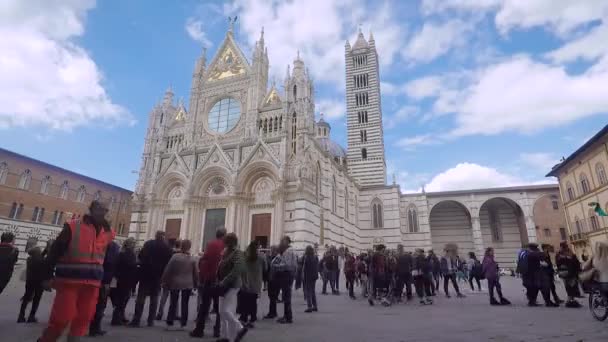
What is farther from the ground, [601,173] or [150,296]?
[601,173]

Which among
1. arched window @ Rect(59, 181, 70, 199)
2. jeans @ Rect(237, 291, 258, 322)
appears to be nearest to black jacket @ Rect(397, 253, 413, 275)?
jeans @ Rect(237, 291, 258, 322)

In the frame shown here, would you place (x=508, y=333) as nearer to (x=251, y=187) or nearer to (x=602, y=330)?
(x=602, y=330)

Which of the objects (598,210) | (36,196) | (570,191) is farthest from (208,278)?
(570,191)

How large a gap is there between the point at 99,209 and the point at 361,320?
5.30 m

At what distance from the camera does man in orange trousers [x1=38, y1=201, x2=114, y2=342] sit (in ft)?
10.4

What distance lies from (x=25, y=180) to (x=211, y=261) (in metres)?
28.5

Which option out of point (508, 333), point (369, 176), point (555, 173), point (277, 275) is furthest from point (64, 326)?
point (369, 176)

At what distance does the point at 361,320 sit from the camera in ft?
21.9

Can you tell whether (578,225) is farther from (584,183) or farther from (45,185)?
(45,185)

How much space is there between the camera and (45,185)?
26969 millimetres

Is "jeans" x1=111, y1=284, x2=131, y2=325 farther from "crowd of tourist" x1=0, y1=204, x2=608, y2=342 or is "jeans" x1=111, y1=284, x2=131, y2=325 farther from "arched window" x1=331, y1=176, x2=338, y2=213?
"arched window" x1=331, y1=176, x2=338, y2=213

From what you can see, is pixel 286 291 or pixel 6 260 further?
pixel 286 291

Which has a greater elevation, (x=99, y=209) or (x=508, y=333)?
(x=99, y=209)

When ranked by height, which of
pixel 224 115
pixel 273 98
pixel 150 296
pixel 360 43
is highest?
pixel 360 43
